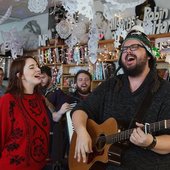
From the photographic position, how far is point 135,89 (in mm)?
1645

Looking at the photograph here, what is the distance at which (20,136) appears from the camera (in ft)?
6.11

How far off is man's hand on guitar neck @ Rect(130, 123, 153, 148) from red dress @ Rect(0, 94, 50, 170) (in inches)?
28.9

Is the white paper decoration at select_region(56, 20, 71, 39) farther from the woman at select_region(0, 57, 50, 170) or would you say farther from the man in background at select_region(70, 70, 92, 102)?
the woman at select_region(0, 57, 50, 170)

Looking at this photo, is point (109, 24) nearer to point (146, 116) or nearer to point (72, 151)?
point (72, 151)

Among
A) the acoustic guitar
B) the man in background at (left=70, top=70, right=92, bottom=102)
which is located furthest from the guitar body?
the man in background at (left=70, top=70, right=92, bottom=102)

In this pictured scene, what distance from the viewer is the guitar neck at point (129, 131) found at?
1355 millimetres

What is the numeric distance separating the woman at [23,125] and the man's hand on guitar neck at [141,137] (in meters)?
0.74

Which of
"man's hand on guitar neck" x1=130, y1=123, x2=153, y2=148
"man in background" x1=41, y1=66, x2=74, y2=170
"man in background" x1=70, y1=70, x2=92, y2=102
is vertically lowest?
"man in background" x1=41, y1=66, x2=74, y2=170

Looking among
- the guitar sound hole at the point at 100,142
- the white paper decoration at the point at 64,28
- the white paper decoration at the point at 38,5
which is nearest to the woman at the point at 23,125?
the guitar sound hole at the point at 100,142

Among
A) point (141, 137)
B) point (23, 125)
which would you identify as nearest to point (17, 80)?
point (23, 125)

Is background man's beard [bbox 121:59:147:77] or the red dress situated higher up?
background man's beard [bbox 121:59:147:77]

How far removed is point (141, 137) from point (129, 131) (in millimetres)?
159

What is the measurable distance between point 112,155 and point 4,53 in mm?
4931

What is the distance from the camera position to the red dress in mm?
1849
